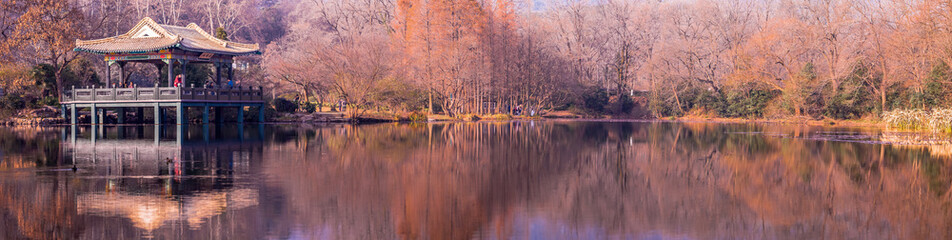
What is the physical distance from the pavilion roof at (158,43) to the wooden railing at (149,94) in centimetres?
217

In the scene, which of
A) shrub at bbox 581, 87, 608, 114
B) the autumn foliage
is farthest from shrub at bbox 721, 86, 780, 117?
shrub at bbox 581, 87, 608, 114

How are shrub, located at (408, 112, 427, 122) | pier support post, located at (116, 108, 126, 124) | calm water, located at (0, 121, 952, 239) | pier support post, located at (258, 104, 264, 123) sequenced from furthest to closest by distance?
shrub, located at (408, 112, 427, 122) → pier support post, located at (258, 104, 264, 123) → pier support post, located at (116, 108, 126, 124) → calm water, located at (0, 121, 952, 239)

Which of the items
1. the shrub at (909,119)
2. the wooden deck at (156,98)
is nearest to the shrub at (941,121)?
the shrub at (909,119)

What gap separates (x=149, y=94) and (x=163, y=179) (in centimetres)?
2403

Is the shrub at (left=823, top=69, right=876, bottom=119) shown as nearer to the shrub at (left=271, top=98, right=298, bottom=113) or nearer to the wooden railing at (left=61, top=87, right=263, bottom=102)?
the shrub at (left=271, top=98, right=298, bottom=113)

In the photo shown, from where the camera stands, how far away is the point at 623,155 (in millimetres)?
20922

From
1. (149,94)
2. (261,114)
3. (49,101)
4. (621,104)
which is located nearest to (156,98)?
(149,94)

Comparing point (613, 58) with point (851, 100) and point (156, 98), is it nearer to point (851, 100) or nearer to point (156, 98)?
point (851, 100)

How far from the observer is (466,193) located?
1243 cm

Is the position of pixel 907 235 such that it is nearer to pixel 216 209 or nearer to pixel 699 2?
pixel 216 209

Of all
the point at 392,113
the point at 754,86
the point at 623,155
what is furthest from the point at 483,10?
the point at 623,155

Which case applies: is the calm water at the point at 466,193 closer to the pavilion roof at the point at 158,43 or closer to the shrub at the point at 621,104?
the pavilion roof at the point at 158,43

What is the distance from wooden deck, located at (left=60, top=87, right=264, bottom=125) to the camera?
35344 mm

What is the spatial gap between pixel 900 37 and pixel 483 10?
25.8 meters
